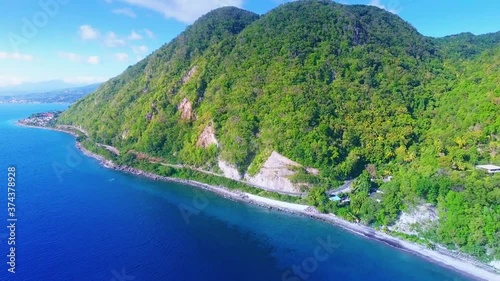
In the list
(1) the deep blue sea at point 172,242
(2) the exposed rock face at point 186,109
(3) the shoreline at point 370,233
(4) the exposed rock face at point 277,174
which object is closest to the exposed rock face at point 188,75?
(2) the exposed rock face at point 186,109

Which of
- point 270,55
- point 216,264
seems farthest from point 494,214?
point 270,55

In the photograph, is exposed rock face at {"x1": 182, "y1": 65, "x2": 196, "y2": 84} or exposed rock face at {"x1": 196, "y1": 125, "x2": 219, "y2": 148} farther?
exposed rock face at {"x1": 182, "y1": 65, "x2": 196, "y2": 84}

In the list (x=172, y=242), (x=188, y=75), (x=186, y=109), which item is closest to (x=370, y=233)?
(x=172, y=242)

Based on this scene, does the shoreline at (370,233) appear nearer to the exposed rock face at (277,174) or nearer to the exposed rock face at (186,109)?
the exposed rock face at (277,174)

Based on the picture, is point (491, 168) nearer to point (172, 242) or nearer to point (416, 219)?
point (416, 219)

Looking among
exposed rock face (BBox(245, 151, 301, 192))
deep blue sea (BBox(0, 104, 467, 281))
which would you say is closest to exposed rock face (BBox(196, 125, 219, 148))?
deep blue sea (BBox(0, 104, 467, 281))

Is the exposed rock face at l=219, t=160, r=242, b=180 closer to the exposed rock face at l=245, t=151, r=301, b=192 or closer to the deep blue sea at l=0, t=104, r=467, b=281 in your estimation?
the exposed rock face at l=245, t=151, r=301, b=192
